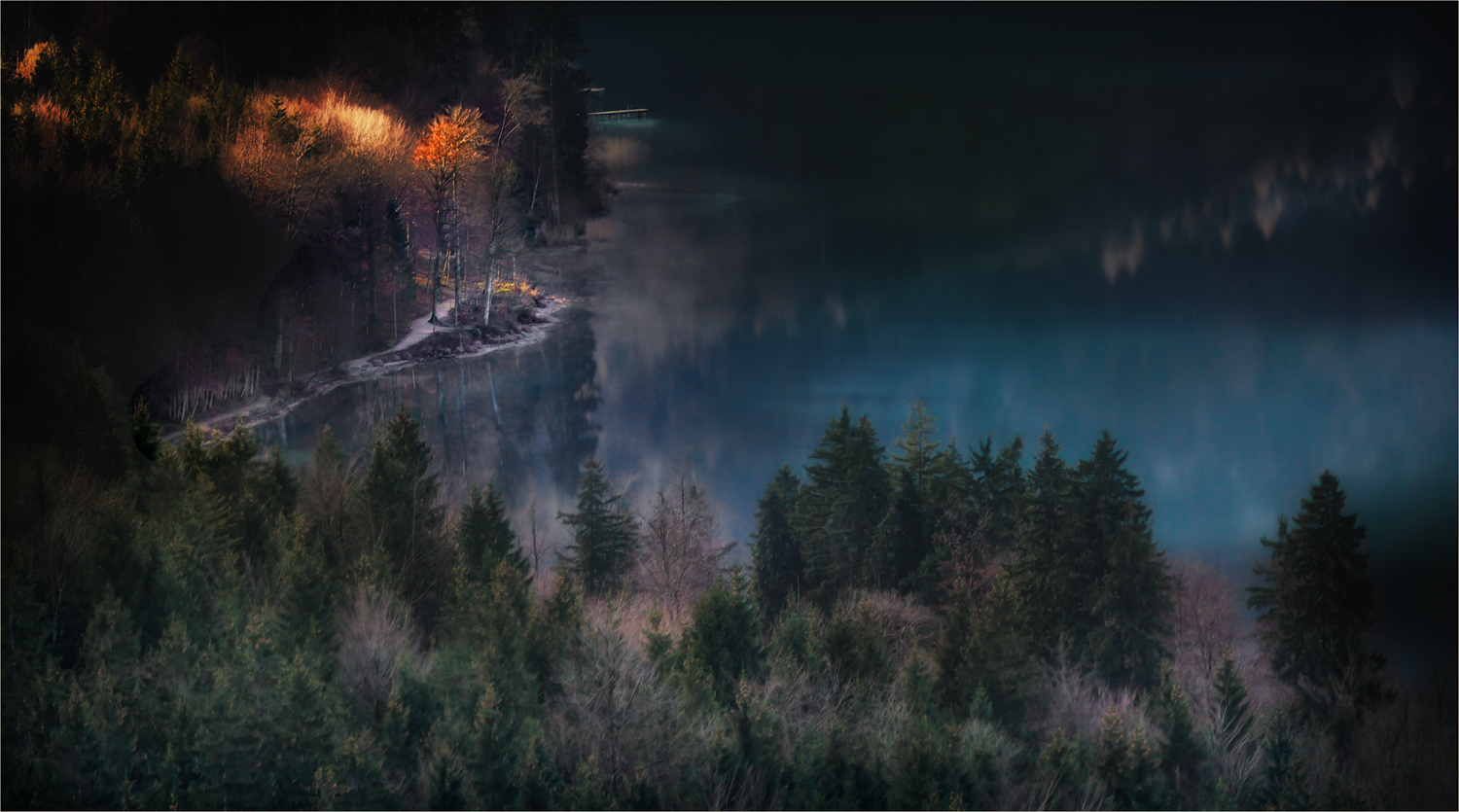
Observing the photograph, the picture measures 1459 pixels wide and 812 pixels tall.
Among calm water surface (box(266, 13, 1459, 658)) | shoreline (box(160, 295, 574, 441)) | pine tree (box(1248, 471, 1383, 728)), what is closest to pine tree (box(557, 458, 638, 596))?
calm water surface (box(266, 13, 1459, 658))

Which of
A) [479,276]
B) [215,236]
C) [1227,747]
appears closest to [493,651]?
[479,276]

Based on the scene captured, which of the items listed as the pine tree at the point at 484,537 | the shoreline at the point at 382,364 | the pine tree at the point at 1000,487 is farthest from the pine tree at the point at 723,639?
the shoreline at the point at 382,364

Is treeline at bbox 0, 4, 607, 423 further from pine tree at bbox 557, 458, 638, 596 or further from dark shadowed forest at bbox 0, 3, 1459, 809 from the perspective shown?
pine tree at bbox 557, 458, 638, 596

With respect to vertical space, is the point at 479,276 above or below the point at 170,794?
above

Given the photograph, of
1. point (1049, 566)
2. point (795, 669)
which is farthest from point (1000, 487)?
point (795, 669)

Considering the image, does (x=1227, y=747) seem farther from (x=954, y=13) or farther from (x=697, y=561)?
(x=954, y=13)

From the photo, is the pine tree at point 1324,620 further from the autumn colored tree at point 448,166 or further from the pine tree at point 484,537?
the autumn colored tree at point 448,166
